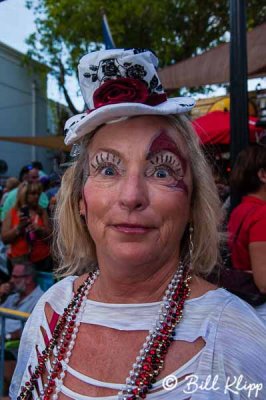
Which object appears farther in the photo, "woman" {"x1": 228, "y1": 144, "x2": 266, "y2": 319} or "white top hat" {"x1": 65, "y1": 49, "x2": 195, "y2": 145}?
"woman" {"x1": 228, "y1": 144, "x2": 266, "y2": 319}

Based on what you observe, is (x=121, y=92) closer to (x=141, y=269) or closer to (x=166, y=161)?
(x=166, y=161)

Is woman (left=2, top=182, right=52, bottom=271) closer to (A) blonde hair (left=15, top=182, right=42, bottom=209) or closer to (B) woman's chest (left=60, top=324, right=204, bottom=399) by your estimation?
(A) blonde hair (left=15, top=182, right=42, bottom=209)

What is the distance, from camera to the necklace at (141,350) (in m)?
1.17

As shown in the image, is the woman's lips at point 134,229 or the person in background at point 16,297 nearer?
the woman's lips at point 134,229

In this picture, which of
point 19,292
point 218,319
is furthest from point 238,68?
point 19,292

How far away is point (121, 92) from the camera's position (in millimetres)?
1269

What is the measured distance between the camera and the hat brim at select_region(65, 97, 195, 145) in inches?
A: 48.6

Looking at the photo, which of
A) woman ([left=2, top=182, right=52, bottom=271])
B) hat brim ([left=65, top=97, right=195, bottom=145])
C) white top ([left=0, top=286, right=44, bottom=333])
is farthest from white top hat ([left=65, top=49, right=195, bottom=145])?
woman ([left=2, top=182, right=52, bottom=271])

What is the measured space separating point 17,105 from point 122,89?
21408 mm

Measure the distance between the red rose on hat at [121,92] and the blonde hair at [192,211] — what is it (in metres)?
0.12

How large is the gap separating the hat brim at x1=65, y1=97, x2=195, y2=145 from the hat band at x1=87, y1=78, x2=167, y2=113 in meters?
0.03

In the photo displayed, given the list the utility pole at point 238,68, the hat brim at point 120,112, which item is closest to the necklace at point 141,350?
the hat brim at point 120,112

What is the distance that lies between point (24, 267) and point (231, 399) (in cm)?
345

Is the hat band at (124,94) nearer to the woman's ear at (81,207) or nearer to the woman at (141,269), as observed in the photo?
the woman at (141,269)
